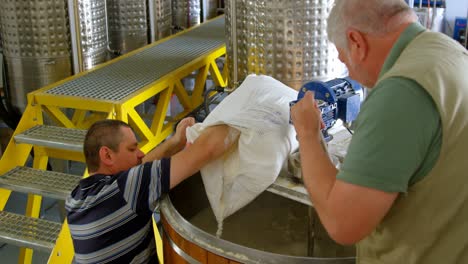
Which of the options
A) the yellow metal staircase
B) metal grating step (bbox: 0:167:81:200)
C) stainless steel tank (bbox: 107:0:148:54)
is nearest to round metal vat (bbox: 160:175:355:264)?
the yellow metal staircase

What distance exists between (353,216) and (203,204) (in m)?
1.15

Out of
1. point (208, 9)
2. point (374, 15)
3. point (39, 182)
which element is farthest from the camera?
point (208, 9)

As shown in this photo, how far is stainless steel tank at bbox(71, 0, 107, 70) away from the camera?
3.67m

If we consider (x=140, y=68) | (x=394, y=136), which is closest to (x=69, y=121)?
(x=140, y=68)

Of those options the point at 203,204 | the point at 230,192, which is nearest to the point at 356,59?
the point at 230,192

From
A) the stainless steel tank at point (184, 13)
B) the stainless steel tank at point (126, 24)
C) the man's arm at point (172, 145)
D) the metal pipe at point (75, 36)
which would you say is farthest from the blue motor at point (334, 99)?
the stainless steel tank at point (184, 13)

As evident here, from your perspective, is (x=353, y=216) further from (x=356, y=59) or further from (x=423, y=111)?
(x=356, y=59)

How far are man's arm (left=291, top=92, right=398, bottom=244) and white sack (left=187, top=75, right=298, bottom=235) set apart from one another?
1.31 feet

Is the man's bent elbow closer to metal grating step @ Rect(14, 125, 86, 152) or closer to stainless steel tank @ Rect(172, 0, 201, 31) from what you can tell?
metal grating step @ Rect(14, 125, 86, 152)

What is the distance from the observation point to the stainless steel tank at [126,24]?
433cm

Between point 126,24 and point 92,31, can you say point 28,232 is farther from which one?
point 126,24

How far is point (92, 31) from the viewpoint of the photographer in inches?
148

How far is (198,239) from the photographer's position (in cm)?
158

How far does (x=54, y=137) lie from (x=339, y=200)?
2.04 m
